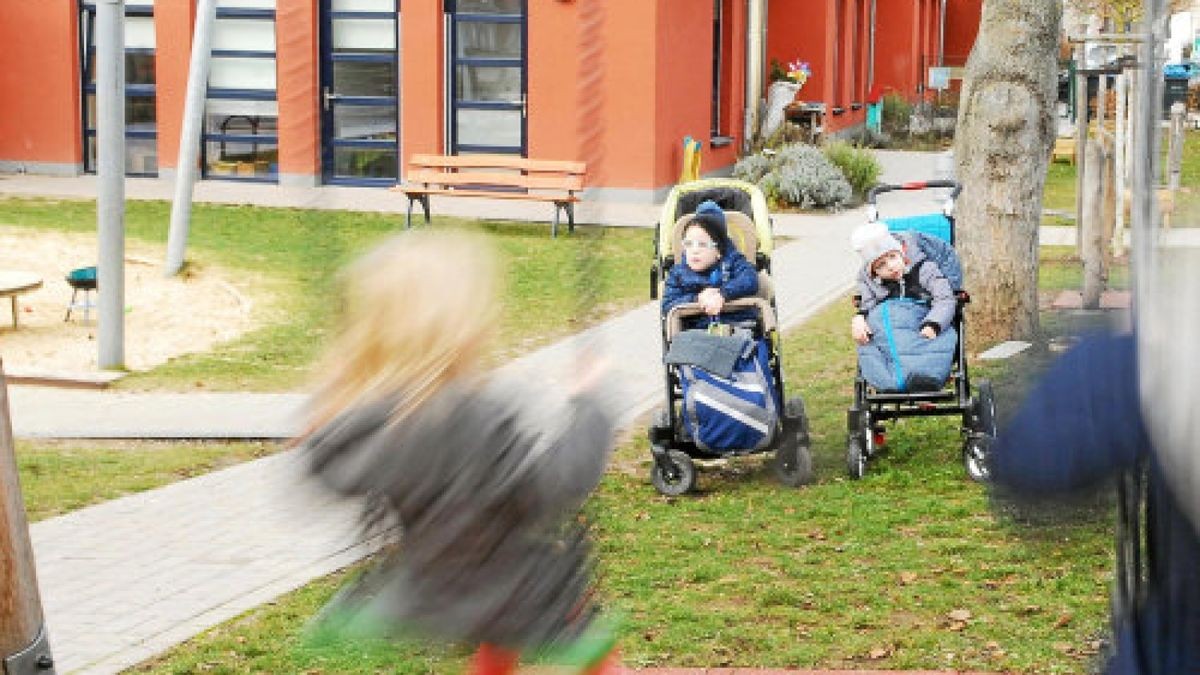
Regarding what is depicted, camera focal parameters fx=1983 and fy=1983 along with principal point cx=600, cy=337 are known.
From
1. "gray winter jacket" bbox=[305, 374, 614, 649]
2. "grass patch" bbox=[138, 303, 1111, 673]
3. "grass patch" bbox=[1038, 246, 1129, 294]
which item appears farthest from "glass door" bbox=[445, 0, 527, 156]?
"gray winter jacket" bbox=[305, 374, 614, 649]

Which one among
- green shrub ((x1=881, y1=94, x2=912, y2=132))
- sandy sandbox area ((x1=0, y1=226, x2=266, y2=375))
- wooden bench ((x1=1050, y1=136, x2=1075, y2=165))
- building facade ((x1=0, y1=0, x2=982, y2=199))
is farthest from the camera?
green shrub ((x1=881, y1=94, x2=912, y2=132))

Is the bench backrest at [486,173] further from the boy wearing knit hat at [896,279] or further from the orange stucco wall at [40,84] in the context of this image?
the boy wearing knit hat at [896,279]

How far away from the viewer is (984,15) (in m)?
10.6

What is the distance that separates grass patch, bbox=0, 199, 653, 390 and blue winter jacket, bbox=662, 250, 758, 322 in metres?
0.31

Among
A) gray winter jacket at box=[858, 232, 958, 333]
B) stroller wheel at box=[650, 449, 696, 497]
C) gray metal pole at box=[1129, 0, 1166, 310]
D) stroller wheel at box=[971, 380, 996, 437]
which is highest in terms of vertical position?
gray metal pole at box=[1129, 0, 1166, 310]

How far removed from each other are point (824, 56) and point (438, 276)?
24834 millimetres

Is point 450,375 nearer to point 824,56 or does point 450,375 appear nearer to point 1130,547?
point 1130,547

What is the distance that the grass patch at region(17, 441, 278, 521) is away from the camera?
Result: 798 centimetres

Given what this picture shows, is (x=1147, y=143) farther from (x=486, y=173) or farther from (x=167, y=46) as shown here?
(x=167, y=46)

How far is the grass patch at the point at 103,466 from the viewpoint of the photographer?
Answer: 798 cm

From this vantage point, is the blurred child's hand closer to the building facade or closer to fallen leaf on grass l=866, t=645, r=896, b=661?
fallen leaf on grass l=866, t=645, r=896, b=661

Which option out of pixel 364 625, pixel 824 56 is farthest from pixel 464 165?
pixel 364 625

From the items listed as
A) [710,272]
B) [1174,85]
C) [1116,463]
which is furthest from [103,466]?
[1174,85]

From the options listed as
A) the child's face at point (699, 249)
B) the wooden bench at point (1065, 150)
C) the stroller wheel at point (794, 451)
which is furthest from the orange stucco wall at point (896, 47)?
the child's face at point (699, 249)
